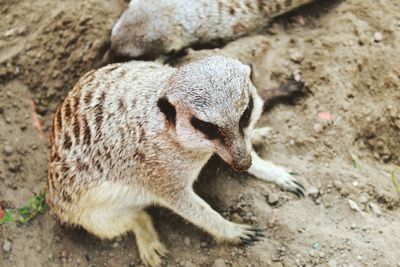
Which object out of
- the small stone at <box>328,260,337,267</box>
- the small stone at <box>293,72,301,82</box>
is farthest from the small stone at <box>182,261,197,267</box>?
the small stone at <box>293,72,301,82</box>

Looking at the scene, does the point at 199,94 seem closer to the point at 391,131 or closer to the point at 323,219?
the point at 323,219

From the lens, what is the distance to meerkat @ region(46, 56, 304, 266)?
2078mm

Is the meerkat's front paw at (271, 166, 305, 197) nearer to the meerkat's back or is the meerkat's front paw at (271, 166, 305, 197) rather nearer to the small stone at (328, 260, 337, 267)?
the small stone at (328, 260, 337, 267)

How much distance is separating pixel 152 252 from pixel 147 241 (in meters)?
0.06

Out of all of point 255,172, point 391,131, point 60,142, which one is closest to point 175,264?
point 255,172

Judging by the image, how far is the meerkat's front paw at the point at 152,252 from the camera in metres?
2.66

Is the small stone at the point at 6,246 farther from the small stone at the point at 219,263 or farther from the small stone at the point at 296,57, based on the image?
the small stone at the point at 296,57

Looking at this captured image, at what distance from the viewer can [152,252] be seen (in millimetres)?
2662

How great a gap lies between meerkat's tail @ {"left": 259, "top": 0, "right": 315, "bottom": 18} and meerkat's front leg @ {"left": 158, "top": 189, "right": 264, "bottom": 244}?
1.35 meters

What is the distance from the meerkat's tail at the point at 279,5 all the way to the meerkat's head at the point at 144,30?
0.54 meters

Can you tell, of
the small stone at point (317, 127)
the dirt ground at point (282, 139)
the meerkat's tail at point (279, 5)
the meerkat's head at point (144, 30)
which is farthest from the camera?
the meerkat's tail at point (279, 5)

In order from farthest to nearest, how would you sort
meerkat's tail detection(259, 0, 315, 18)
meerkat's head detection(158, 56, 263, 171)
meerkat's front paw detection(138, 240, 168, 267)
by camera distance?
meerkat's tail detection(259, 0, 315, 18) < meerkat's front paw detection(138, 240, 168, 267) < meerkat's head detection(158, 56, 263, 171)

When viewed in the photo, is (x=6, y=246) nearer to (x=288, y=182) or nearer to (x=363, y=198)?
(x=288, y=182)

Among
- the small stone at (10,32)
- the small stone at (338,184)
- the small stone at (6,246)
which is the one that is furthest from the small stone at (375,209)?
the small stone at (10,32)
